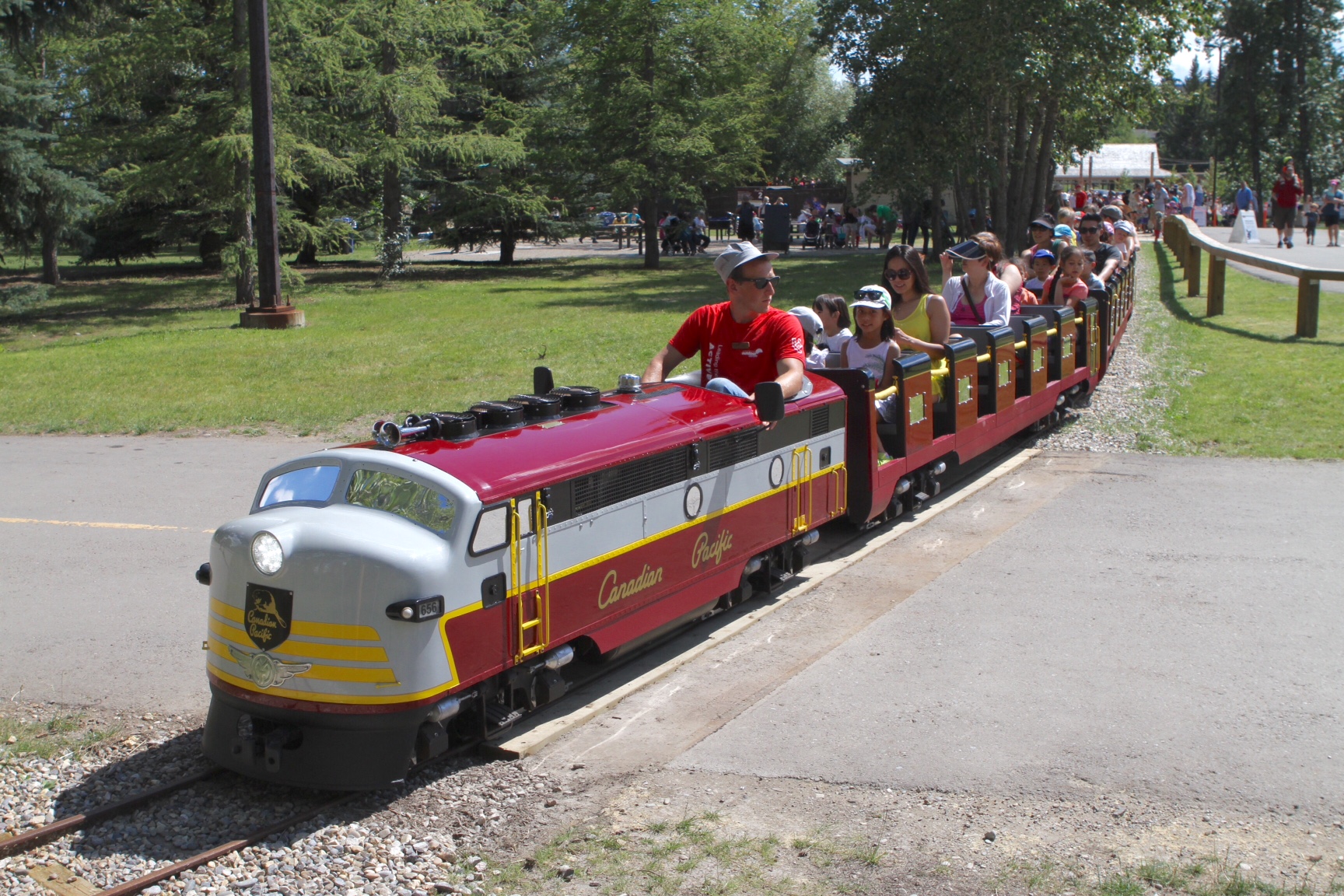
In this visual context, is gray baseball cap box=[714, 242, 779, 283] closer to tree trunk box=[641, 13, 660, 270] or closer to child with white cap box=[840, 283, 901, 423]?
child with white cap box=[840, 283, 901, 423]

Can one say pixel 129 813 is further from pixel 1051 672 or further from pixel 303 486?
pixel 1051 672

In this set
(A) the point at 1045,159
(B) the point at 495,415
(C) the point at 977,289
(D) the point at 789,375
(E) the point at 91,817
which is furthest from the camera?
(A) the point at 1045,159

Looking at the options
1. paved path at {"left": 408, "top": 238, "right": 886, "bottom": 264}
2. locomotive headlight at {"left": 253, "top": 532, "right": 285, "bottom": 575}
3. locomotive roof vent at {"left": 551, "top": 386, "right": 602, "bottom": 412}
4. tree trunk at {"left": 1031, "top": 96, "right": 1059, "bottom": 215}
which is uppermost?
tree trunk at {"left": 1031, "top": 96, "right": 1059, "bottom": 215}

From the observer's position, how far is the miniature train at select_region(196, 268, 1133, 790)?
496cm

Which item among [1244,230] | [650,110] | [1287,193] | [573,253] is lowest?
[573,253]

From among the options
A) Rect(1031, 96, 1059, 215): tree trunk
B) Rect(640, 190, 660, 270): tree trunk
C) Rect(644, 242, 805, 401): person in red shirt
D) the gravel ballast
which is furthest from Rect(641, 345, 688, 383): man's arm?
Rect(640, 190, 660, 270): tree trunk

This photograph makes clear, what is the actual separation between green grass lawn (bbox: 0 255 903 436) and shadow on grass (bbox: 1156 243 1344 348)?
6.19m

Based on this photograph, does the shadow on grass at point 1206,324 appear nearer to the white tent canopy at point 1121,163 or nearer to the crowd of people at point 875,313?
the crowd of people at point 875,313

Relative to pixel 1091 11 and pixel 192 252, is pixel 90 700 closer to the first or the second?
pixel 1091 11

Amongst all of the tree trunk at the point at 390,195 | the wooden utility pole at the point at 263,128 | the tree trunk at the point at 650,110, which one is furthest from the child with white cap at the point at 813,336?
the tree trunk at the point at 390,195

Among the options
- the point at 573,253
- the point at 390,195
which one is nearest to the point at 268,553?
the point at 390,195

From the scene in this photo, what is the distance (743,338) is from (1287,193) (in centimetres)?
2578

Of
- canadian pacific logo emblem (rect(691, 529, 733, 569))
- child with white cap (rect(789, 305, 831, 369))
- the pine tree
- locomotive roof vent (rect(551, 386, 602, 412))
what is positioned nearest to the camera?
locomotive roof vent (rect(551, 386, 602, 412))

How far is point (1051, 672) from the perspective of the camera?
639 centimetres
